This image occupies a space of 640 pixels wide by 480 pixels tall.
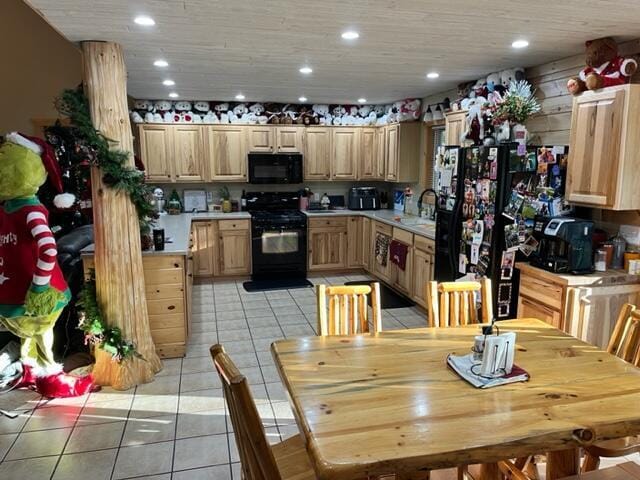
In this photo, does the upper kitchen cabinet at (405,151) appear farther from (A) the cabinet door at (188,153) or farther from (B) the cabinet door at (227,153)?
(A) the cabinet door at (188,153)

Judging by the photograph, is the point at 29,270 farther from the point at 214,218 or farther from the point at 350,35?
the point at 214,218

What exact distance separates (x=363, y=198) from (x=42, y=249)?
4536mm

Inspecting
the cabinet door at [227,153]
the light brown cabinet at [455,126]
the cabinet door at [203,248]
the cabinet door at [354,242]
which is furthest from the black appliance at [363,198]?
the light brown cabinet at [455,126]

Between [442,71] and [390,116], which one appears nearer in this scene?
[442,71]

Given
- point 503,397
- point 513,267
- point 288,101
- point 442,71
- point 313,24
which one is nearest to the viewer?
point 503,397

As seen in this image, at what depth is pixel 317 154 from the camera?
6.63 m

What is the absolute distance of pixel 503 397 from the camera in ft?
5.54

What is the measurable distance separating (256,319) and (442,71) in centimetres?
296

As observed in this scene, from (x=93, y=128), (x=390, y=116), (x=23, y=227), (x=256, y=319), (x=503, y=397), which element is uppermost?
(x=390, y=116)

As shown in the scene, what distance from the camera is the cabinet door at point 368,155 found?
673 cm

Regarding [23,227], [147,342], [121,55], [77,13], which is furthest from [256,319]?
[77,13]

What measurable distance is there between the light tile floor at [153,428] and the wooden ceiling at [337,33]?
7.87 ft

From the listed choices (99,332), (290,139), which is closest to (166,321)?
(99,332)

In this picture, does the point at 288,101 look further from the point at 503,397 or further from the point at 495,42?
the point at 503,397
